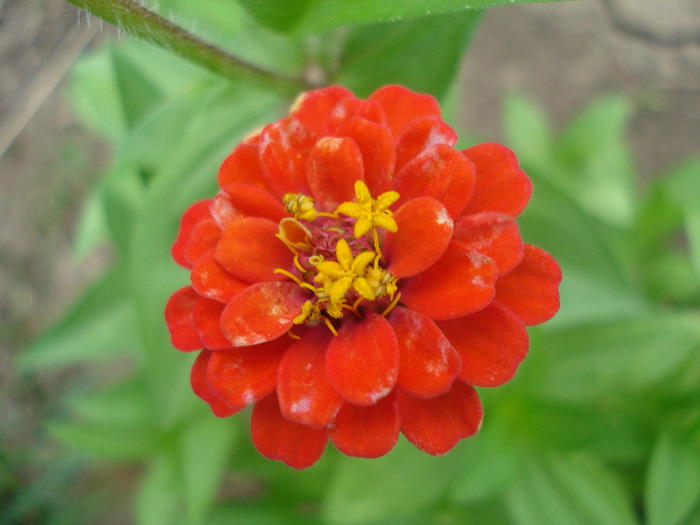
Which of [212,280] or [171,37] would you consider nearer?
[212,280]

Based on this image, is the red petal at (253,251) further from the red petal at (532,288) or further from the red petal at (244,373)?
the red petal at (532,288)

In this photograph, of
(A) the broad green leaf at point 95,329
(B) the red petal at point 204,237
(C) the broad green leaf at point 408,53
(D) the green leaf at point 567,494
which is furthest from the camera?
(A) the broad green leaf at point 95,329

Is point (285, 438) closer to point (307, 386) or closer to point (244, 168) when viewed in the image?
point (307, 386)

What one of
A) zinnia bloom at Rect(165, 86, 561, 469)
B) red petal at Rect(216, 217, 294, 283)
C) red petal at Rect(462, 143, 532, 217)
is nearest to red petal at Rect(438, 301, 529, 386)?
zinnia bloom at Rect(165, 86, 561, 469)

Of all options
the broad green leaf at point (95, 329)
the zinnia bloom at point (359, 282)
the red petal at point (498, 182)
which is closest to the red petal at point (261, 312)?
the zinnia bloom at point (359, 282)

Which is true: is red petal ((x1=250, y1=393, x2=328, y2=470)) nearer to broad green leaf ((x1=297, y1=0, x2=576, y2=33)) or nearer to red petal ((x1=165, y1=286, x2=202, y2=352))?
red petal ((x1=165, y1=286, x2=202, y2=352))

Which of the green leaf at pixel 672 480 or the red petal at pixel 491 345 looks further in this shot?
the green leaf at pixel 672 480

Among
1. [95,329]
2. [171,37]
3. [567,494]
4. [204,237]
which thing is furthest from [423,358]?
[95,329]
